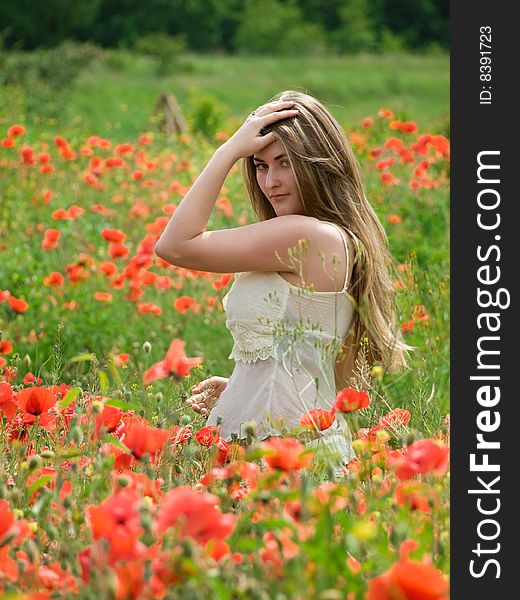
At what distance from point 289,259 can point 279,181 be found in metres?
A: 0.27

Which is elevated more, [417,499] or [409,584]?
[417,499]

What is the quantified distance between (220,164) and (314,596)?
1.79m

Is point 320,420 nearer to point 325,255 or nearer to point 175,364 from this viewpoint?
point 175,364

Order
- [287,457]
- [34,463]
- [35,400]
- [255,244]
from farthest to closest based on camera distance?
1. [255,244]
2. [35,400]
3. [34,463]
4. [287,457]

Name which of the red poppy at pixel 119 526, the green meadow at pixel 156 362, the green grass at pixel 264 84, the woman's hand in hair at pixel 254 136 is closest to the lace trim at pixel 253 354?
the green meadow at pixel 156 362

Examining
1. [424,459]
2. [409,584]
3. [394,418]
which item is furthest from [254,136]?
[409,584]

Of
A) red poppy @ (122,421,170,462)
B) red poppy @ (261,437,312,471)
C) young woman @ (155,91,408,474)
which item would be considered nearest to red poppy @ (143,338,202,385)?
red poppy @ (122,421,170,462)

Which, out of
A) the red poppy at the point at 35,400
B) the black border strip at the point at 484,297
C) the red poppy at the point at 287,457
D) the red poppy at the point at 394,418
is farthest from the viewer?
the red poppy at the point at 394,418

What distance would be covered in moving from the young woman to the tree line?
1413 inches

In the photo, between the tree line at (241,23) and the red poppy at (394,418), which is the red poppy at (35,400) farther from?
the tree line at (241,23)

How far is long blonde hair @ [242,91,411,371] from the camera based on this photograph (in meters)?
2.99

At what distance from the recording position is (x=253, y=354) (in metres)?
2.99

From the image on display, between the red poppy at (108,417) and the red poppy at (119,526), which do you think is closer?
the red poppy at (119,526)

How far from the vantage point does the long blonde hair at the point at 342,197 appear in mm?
2994
